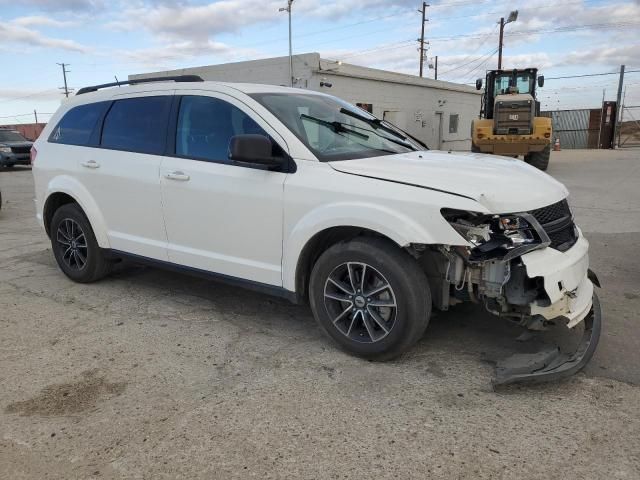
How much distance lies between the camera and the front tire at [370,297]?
10.7 ft

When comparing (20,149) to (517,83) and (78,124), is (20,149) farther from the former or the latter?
(517,83)

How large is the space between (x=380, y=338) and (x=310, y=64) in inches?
693

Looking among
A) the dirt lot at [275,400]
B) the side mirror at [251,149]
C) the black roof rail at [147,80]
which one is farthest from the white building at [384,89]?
the side mirror at [251,149]

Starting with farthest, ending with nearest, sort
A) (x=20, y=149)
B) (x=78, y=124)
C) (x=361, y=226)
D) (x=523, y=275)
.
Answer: (x=20, y=149)
(x=78, y=124)
(x=361, y=226)
(x=523, y=275)

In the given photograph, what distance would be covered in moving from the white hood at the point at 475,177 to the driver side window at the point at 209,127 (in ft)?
2.91

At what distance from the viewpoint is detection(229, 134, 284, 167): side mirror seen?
11.4ft

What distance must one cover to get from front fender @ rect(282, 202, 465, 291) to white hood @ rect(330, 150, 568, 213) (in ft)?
0.76

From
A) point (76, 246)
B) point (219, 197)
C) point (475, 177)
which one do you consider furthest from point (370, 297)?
point (76, 246)

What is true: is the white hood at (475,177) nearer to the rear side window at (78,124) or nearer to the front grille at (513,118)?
the rear side window at (78,124)

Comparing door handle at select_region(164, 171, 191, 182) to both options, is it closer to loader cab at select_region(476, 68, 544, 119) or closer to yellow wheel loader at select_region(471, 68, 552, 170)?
yellow wheel loader at select_region(471, 68, 552, 170)

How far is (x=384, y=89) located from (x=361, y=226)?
2271 cm

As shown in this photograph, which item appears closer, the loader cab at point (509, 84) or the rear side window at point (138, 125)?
the rear side window at point (138, 125)

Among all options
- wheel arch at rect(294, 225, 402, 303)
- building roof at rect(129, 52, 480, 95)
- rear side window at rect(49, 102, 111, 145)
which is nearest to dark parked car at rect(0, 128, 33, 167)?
building roof at rect(129, 52, 480, 95)

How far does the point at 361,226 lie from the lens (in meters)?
3.33
